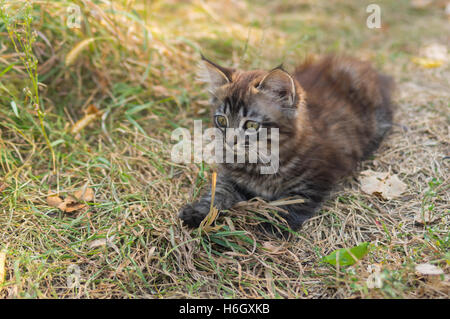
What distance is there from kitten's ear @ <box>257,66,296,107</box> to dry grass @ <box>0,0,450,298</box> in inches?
24.7

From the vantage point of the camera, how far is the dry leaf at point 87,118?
2619mm

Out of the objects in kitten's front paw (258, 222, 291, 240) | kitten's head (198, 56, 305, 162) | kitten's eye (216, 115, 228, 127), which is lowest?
kitten's front paw (258, 222, 291, 240)

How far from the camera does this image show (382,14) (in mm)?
4777

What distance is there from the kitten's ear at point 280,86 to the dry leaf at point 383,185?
75cm

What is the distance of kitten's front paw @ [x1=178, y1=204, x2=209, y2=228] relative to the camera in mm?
1995

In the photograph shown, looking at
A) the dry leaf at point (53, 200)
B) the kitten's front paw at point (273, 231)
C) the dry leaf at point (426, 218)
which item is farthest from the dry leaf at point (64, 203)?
the dry leaf at point (426, 218)

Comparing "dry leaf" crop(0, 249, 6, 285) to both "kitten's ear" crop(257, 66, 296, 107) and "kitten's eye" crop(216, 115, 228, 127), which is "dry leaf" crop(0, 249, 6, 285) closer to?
"kitten's eye" crop(216, 115, 228, 127)

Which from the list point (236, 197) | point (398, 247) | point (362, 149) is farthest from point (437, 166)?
point (236, 197)

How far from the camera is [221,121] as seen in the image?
2117mm

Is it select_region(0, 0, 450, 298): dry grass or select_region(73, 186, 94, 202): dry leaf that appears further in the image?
select_region(73, 186, 94, 202): dry leaf

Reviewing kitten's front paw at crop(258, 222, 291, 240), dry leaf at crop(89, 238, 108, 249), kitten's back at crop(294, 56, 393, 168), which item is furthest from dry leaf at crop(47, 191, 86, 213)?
kitten's back at crop(294, 56, 393, 168)

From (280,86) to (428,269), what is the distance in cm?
111

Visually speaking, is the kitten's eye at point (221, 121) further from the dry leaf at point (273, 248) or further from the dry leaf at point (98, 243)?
the dry leaf at point (98, 243)
